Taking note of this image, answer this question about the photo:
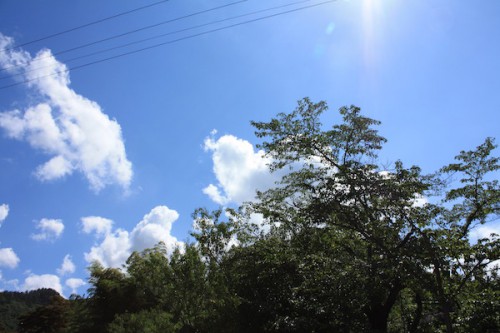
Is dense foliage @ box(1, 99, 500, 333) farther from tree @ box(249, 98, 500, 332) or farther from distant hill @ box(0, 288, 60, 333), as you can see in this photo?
distant hill @ box(0, 288, 60, 333)

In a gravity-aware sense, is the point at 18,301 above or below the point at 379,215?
above

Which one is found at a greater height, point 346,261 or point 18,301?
point 18,301

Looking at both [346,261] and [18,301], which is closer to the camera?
[346,261]

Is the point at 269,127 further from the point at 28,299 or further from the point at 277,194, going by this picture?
the point at 28,299

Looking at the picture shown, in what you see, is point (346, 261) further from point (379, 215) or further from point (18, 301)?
point (18, 301)

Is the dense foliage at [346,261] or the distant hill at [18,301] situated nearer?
the dense foliage at [346,261]

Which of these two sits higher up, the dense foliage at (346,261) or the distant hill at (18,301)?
the distant hill at (18,301)

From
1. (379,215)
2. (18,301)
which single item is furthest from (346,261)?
(18,301)

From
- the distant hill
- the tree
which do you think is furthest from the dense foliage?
the distant hill

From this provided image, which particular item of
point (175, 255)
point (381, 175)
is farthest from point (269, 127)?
point (175, 255)

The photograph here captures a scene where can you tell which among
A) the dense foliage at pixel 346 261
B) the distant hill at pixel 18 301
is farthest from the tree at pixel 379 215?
the distant hill at pixel 18 301

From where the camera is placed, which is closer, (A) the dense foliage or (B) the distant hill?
(A) the dense foliage

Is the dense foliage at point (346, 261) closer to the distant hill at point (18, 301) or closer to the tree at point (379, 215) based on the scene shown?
the tree at point (379, 215)

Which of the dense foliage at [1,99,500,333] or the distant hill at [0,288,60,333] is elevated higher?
the distant hill at [0,288,60,333]
